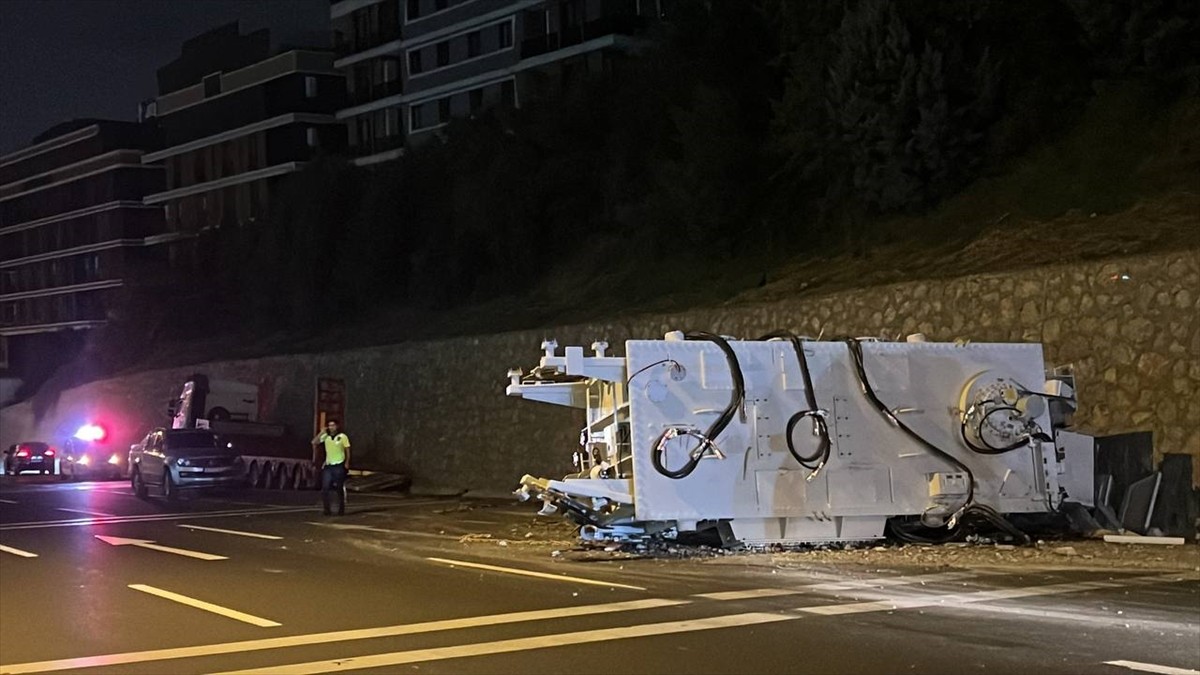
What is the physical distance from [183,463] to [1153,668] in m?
26.1

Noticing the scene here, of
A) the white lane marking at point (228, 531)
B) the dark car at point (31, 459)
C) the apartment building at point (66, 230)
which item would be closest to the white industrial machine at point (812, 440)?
the white lane marking at point (228, 531)

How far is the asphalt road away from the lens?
8.70 metres

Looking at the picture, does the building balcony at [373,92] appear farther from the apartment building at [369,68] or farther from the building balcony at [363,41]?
the building balcony at [363,41]

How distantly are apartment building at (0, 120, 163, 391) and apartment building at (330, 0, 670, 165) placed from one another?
26134 millimetres

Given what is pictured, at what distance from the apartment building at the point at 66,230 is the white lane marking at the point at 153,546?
72.1m

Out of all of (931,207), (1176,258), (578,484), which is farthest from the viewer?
(931,207)

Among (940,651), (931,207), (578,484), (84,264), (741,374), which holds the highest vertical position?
(84,264)

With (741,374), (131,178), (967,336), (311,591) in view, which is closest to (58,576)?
(311,591)

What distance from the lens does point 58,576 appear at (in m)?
14.5

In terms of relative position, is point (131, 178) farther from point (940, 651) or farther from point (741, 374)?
point (940, 651)

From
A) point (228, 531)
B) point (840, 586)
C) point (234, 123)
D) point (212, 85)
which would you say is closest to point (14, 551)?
point (228, 531)

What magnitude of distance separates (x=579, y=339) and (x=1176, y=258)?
13.1 m

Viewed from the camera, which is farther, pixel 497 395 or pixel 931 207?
pixel 497 395

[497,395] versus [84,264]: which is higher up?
[84,264]
